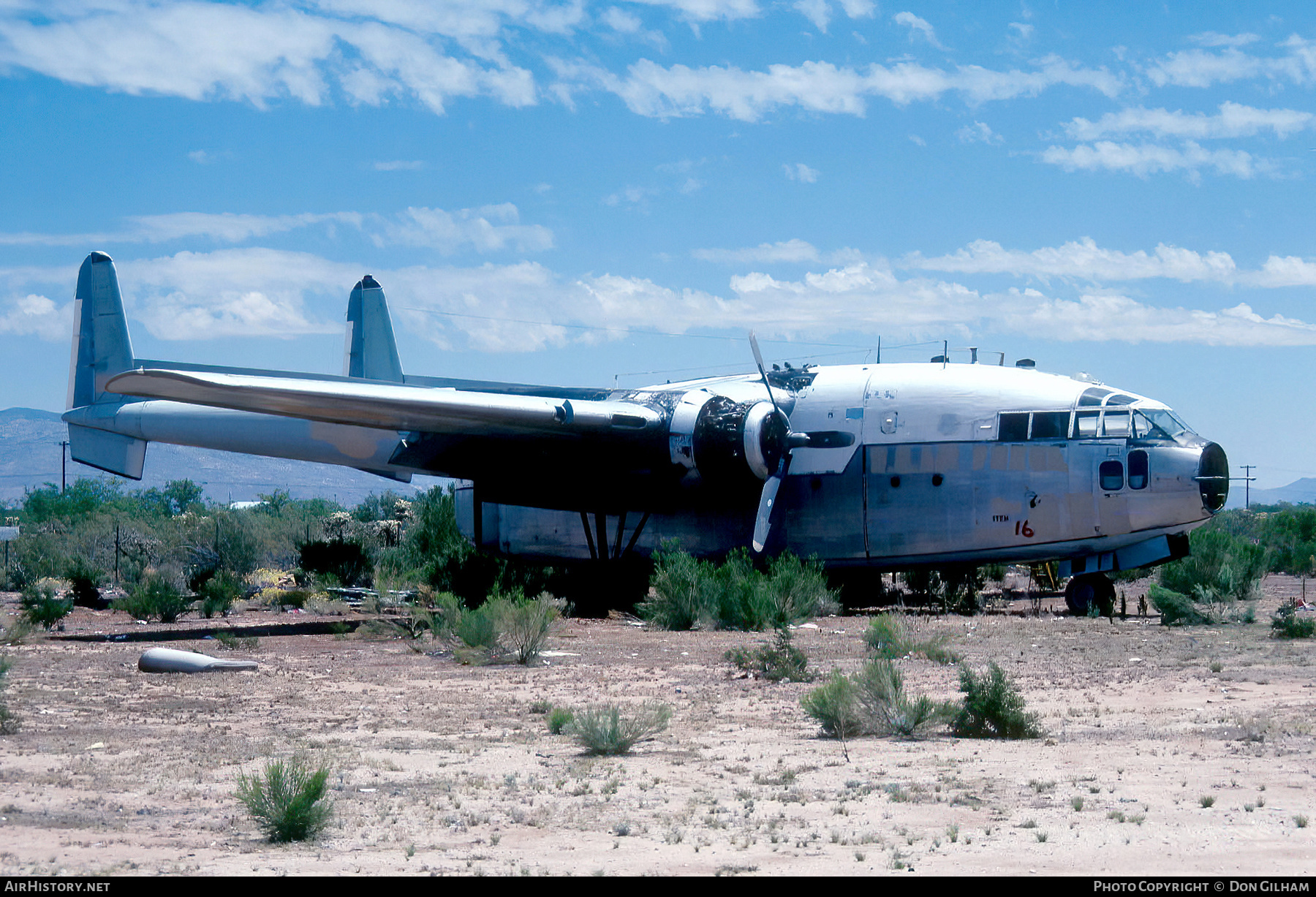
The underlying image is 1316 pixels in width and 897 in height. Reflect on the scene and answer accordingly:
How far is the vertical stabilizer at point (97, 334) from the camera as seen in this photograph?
2717 cm

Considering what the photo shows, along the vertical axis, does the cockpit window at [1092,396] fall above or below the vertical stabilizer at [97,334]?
below

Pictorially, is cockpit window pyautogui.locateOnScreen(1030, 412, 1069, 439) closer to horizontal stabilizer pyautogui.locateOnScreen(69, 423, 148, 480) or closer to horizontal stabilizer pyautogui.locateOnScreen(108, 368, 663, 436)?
horizontal stabilizer pyautogui.locateOnScreen(108, 368, 663, 436)

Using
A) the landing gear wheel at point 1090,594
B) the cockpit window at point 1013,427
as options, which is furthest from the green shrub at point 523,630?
the landing gear wheel at point 1090,594

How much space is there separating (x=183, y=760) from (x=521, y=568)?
16.6m

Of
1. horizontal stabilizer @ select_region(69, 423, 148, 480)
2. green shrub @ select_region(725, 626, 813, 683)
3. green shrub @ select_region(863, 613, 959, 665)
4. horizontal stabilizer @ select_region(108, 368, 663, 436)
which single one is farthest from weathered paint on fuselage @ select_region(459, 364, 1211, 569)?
horizontal stabilizer @ select_region(69, 423, 148, 480)

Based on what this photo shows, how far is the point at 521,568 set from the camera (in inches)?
998

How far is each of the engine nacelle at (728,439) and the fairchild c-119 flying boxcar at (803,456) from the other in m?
0.03

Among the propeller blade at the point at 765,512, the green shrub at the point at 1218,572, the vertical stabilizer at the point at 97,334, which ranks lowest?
the green shrub at the point at 1218,572

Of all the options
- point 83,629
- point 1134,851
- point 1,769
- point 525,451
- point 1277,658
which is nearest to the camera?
point 1134,851

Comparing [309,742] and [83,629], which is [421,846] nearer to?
[309,742]

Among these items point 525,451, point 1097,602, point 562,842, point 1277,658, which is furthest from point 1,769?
point 1097,602

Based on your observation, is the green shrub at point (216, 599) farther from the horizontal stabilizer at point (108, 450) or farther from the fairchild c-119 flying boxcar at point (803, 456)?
the horizontal stabilizer at point (108, 450)

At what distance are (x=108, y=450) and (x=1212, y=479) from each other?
2120 centimetres

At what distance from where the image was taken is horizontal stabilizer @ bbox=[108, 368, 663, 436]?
1762cm
